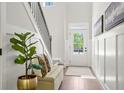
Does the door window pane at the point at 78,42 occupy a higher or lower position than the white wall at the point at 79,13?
lower

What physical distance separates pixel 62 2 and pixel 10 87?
21.6 ft

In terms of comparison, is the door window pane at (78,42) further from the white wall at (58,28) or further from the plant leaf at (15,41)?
the plant leaf at (15,41)

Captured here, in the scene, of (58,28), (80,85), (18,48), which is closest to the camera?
(18,48)

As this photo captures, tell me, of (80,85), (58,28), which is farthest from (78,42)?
(80,85)

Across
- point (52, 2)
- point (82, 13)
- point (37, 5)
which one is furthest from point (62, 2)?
point (37, 5)

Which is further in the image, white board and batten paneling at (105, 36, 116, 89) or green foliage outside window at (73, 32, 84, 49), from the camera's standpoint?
green foliage outside window at (73, 32, 84, 49)

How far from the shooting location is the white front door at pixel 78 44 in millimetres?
8750

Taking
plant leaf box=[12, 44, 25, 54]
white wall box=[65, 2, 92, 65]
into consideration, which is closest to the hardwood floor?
plant leaf box=[12, 44, 25, 54]

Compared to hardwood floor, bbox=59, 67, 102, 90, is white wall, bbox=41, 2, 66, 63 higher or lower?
higher

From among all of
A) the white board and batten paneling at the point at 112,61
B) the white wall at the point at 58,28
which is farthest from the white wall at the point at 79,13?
the white board and batten paneling at the point at 112,61

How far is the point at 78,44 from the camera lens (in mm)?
8828

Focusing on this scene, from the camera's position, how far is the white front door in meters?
8.75

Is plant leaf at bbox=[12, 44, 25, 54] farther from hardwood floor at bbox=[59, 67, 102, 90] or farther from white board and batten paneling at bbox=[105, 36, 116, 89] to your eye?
hardwood floor at bbox=[59, 67, 102, 90]

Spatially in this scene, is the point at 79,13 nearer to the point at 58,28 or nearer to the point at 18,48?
the point at 58,28
